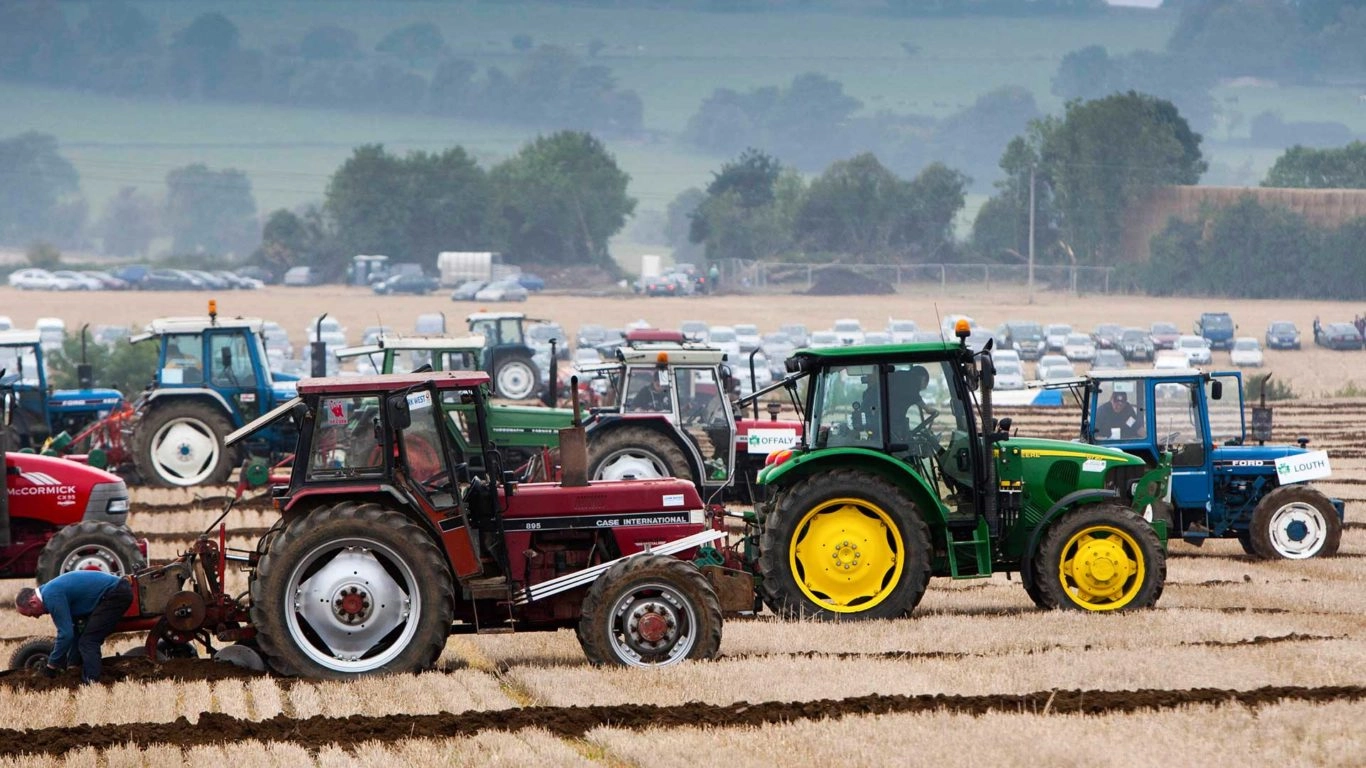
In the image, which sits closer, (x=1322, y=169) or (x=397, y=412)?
(x=397, y=412)

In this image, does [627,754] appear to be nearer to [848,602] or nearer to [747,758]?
[747,758]

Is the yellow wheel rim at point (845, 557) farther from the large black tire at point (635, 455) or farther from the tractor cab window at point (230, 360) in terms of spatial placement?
the tractor cab window at point (230, 360)

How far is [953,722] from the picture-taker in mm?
9414

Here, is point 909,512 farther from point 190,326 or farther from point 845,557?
point 190,326

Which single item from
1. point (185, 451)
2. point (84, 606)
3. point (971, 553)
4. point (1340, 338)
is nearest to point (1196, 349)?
point (1340, 338)

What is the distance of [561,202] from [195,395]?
299 feet

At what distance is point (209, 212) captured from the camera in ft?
632

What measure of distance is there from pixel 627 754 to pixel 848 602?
162 inches

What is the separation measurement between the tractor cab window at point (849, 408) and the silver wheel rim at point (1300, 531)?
6070 millimetres

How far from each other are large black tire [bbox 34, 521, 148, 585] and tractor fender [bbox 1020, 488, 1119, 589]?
692 cm

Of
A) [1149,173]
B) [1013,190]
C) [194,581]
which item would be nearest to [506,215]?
[1013,190]

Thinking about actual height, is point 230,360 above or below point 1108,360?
above

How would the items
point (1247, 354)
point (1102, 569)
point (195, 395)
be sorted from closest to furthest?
point (1102, 569) → point (195, 395) → point (1247, 354)

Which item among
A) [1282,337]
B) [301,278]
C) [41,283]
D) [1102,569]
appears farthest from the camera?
[301,278]
